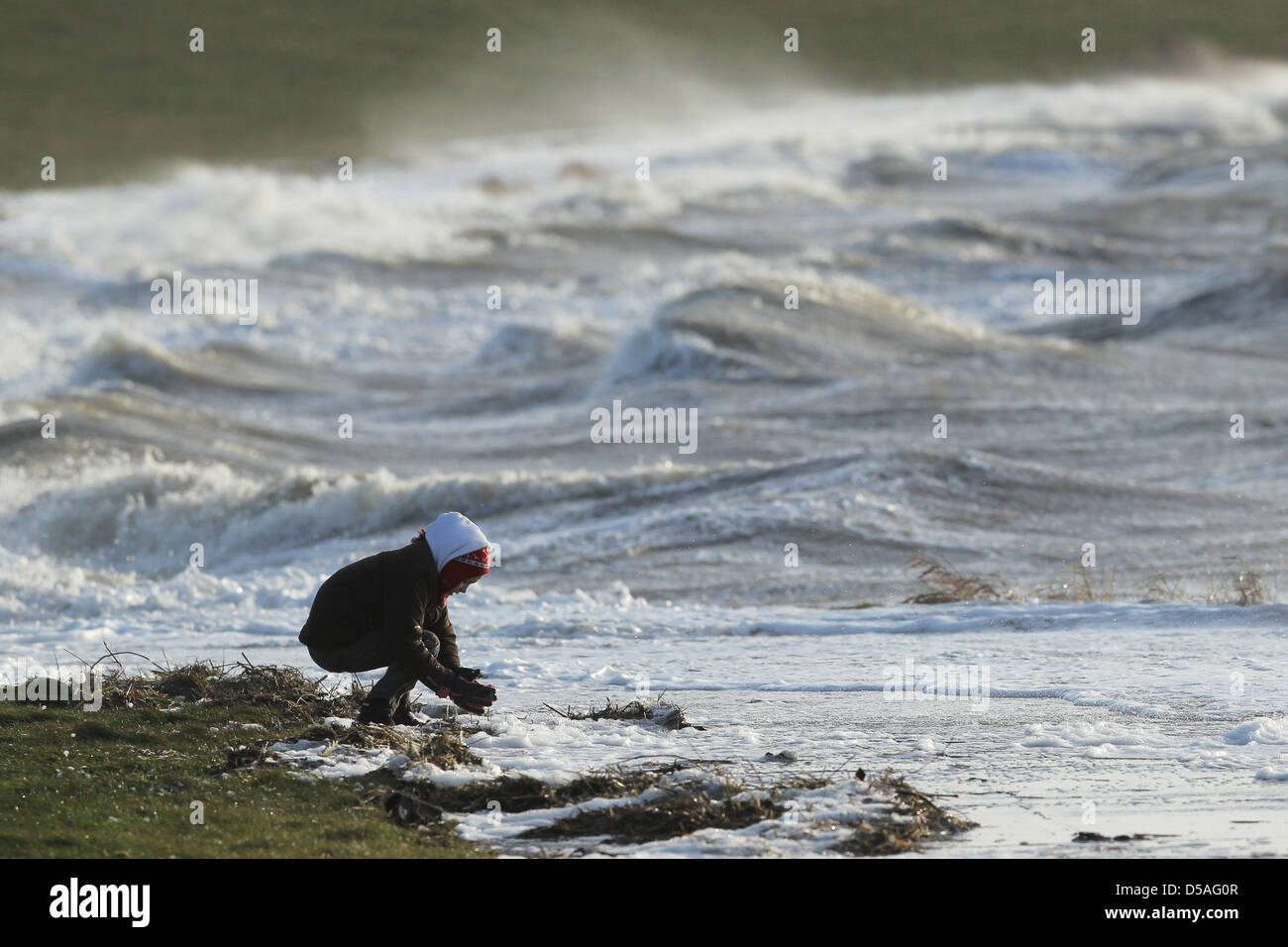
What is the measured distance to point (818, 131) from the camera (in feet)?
250

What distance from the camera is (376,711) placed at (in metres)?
7.12

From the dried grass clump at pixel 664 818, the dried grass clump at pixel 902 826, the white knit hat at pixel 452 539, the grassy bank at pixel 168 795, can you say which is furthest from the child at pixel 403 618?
the dried grass clump at pixel 902 826

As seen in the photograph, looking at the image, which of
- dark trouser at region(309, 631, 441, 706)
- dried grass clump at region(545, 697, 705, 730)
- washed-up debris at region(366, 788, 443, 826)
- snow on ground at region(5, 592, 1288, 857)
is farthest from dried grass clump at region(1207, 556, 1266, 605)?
washed-up debris at region(366, 788, 443, 826)

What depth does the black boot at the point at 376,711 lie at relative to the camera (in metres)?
7.11

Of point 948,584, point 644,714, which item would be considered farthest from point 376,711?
point 948,584

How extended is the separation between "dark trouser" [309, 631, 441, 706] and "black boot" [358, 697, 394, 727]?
2 centimetres

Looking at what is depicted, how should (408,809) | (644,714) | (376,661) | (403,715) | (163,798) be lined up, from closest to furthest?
(408,809)
(163,798)
(376,661)
(403,715)
(644,714)

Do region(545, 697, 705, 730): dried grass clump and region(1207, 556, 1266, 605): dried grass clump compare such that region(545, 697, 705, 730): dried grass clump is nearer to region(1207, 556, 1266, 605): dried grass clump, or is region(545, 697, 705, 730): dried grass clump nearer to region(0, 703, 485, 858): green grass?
region(0, 703, 485, 858): green grass

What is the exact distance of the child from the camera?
269 inches

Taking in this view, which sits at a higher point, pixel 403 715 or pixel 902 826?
pixel 403 715

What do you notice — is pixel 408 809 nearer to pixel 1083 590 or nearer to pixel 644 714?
pixel 644 714

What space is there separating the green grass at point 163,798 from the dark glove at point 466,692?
73cm

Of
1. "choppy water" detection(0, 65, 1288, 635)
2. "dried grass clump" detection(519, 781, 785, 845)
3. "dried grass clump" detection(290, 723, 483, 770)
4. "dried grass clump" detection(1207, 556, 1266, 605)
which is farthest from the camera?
"choppy water" detection(0, 65, 1288, 635)

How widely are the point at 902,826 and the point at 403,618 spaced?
224 cm
